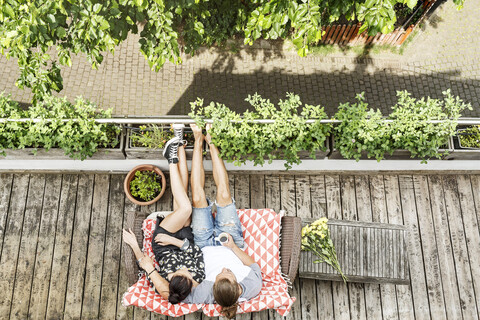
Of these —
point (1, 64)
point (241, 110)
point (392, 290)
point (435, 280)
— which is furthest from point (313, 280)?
point (1, 64)

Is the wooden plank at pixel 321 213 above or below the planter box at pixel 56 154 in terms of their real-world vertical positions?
below

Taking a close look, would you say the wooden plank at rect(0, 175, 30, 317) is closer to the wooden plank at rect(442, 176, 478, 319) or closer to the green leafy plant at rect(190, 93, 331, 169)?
the green leafy plant at rect(190, 93, 331, 169)

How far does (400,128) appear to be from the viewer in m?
4.16

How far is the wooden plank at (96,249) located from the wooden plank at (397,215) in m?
3.79

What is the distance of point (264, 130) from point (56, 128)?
7.73 ft

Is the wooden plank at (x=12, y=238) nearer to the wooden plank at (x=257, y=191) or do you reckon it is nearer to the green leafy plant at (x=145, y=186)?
the green leafy plant at (x=145, y=186)

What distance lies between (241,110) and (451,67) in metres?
4.72

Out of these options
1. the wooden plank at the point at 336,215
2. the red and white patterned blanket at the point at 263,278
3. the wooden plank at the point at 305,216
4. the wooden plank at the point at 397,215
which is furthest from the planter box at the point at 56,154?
the wooden plank at the point at 397,215

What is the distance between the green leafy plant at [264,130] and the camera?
4137mm

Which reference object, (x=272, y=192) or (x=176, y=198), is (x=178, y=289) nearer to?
(x=176, y=198)

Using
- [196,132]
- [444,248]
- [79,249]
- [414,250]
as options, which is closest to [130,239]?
[79,249]

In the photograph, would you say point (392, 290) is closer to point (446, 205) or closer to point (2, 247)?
point (446, 205)

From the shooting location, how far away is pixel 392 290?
4.71 meters

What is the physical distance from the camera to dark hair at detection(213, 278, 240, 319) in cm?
370
